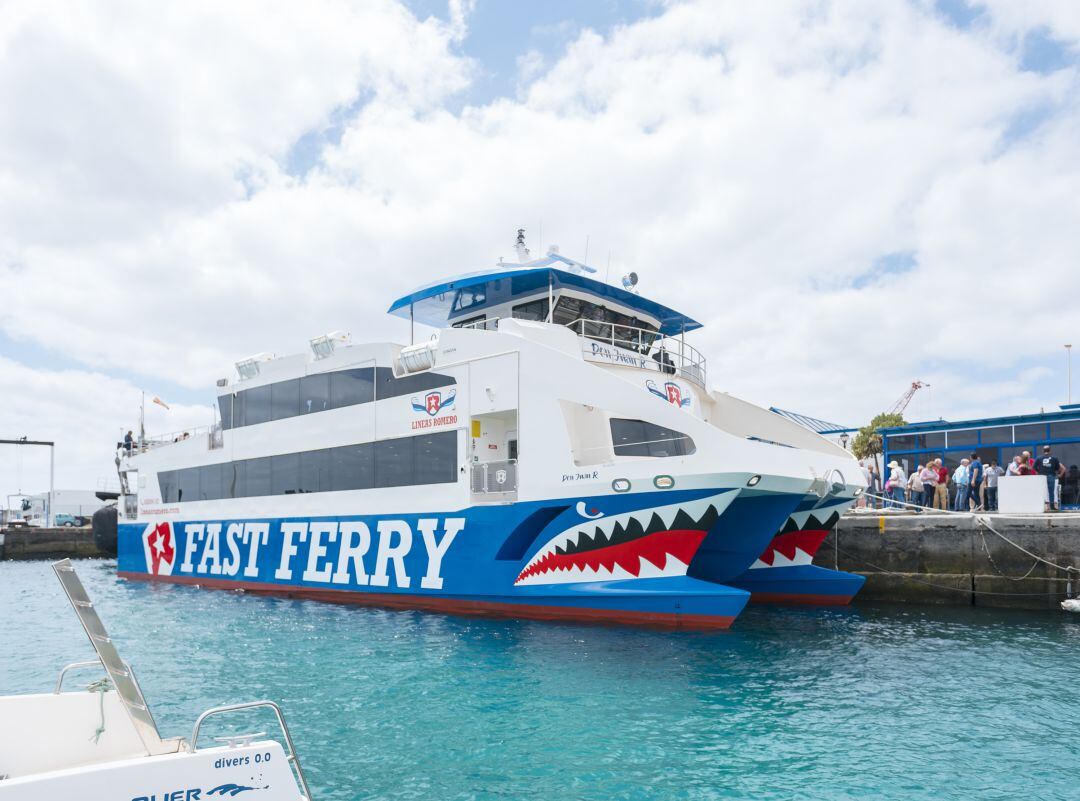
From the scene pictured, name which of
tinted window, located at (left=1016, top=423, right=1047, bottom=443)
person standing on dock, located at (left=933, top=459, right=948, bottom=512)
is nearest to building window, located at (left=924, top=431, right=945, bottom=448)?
tinted window, located at (left=1016, top=423, right=1047, bottom=443)

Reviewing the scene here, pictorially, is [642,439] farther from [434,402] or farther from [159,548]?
[159,548]

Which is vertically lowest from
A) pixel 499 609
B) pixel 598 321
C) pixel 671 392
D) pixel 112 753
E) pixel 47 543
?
pixel 47 543

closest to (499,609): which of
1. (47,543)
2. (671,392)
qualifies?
(671,392)

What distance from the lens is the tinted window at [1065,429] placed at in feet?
54.8

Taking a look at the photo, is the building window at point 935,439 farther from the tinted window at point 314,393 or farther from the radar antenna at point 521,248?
the tinted window at point 314,393

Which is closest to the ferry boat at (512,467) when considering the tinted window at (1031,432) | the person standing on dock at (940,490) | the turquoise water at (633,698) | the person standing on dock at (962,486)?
the turquoise water at (633,698)

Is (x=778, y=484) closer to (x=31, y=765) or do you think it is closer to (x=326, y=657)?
(x=326, y=657)

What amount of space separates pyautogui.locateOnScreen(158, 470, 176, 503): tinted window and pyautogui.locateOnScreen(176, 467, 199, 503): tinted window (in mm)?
278

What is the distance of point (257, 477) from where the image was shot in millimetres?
16562

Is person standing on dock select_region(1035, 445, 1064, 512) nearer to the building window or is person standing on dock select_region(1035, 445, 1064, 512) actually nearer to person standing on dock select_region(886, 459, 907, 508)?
person standing on dock select_region(886, 459, 907, 508)

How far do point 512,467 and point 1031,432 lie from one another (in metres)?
13.1

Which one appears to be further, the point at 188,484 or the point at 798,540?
the point at 188,484

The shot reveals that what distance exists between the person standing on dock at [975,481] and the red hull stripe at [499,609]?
8724 millimetres

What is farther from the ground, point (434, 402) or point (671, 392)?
point (671, 392)
